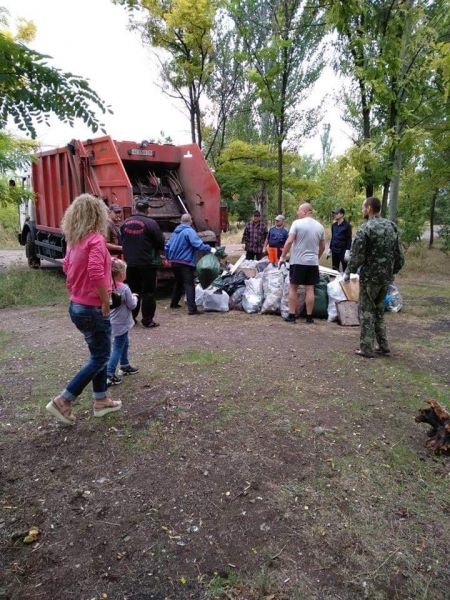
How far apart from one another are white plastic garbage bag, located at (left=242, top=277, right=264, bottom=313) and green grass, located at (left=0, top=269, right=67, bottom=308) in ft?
11.2

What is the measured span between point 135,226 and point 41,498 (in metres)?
4.22

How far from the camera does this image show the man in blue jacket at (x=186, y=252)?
7.00m

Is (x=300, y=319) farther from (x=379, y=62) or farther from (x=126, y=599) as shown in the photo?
(x=126, y=599)

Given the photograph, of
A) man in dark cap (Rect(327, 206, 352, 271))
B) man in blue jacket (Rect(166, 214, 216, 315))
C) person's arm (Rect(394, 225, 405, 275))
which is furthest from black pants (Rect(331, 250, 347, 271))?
person's arm (Rect(394, 225, 405, 275))

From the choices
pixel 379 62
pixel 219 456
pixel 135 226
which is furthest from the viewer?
pixel 379 62

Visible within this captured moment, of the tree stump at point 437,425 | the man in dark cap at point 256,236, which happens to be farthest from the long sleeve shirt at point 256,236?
the tree stump at point 437,425

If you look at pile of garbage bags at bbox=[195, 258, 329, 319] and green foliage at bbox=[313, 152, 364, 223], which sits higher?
green foliage at bbox=[313, 152, 364, 223]

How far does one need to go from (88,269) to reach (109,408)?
45.6 inches

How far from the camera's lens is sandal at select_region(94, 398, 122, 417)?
358 cm

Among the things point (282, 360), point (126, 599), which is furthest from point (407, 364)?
point (126, 599)

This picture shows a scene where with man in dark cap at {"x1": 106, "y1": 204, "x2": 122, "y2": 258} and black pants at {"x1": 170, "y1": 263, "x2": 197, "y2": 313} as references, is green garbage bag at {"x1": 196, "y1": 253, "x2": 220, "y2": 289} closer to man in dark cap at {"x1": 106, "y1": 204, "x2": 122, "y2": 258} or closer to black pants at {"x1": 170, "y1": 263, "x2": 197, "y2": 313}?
black pants at {"x1": 170, "y1": 263, "x2": 197, "y2": 313}

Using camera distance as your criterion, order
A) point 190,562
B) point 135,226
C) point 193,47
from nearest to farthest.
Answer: point 190,562
point 135,226
point 193,47

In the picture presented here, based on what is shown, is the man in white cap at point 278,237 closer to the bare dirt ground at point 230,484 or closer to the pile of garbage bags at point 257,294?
the pile of garbage bags at point 257,294

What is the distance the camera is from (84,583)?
79.9 inches
